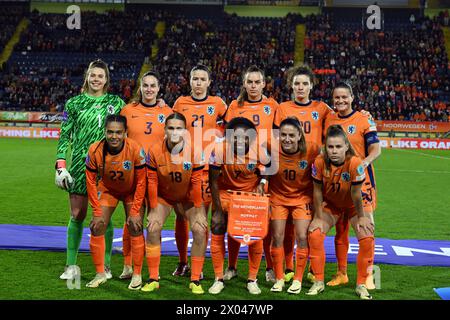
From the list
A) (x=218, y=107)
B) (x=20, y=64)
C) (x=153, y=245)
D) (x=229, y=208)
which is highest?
(x=20, y=64)

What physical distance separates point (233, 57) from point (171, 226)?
26.6 metres

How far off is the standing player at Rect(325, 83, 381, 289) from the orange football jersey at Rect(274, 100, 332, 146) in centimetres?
10

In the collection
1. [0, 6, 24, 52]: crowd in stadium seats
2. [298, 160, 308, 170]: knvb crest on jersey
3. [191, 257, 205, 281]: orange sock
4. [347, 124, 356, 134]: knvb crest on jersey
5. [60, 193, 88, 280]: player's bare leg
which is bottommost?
[191, 257, 205, 281]: orange sock

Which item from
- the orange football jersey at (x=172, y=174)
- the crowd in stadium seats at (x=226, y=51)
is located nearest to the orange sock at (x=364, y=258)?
the orange football jersey at (x=172, y=174)

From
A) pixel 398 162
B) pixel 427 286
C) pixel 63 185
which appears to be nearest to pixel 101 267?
pixel 63 185

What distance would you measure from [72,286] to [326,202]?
92.1 inches

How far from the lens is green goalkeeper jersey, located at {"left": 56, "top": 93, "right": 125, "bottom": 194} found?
573 centimetres

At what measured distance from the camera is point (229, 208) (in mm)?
5258

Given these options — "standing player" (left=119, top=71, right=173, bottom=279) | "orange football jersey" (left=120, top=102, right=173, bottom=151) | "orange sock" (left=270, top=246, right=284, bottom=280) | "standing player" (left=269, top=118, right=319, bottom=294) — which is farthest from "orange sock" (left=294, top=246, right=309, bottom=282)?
"orange football jersey" (left=120, top=102, right=173, bottom=151)

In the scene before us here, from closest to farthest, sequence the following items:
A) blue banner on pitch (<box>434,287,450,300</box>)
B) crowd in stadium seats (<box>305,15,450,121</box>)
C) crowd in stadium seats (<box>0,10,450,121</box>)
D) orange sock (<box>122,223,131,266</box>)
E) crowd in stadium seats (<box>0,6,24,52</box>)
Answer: blue banner on pitch (<box>434,287,450,300</box>), orange sock (<box>122,223,131,266</box>), crowd in stadium seats (<box>305,15,450,121</box>), crowd in stadium seats (<box>0,10,450,121</box>), crowd in stadium seats (<box>0,6,24,52</box>)

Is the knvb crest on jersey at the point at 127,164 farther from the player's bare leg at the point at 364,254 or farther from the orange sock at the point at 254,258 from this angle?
the player's bare leg at the point at 364,254

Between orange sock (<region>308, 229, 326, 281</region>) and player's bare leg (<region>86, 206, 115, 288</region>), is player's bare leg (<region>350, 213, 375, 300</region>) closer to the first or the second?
orange sock (<region>308, 229, 326, 281</region>)

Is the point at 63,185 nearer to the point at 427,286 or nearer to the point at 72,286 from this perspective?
the point at 72,286

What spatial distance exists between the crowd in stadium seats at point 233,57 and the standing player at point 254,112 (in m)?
23.8
